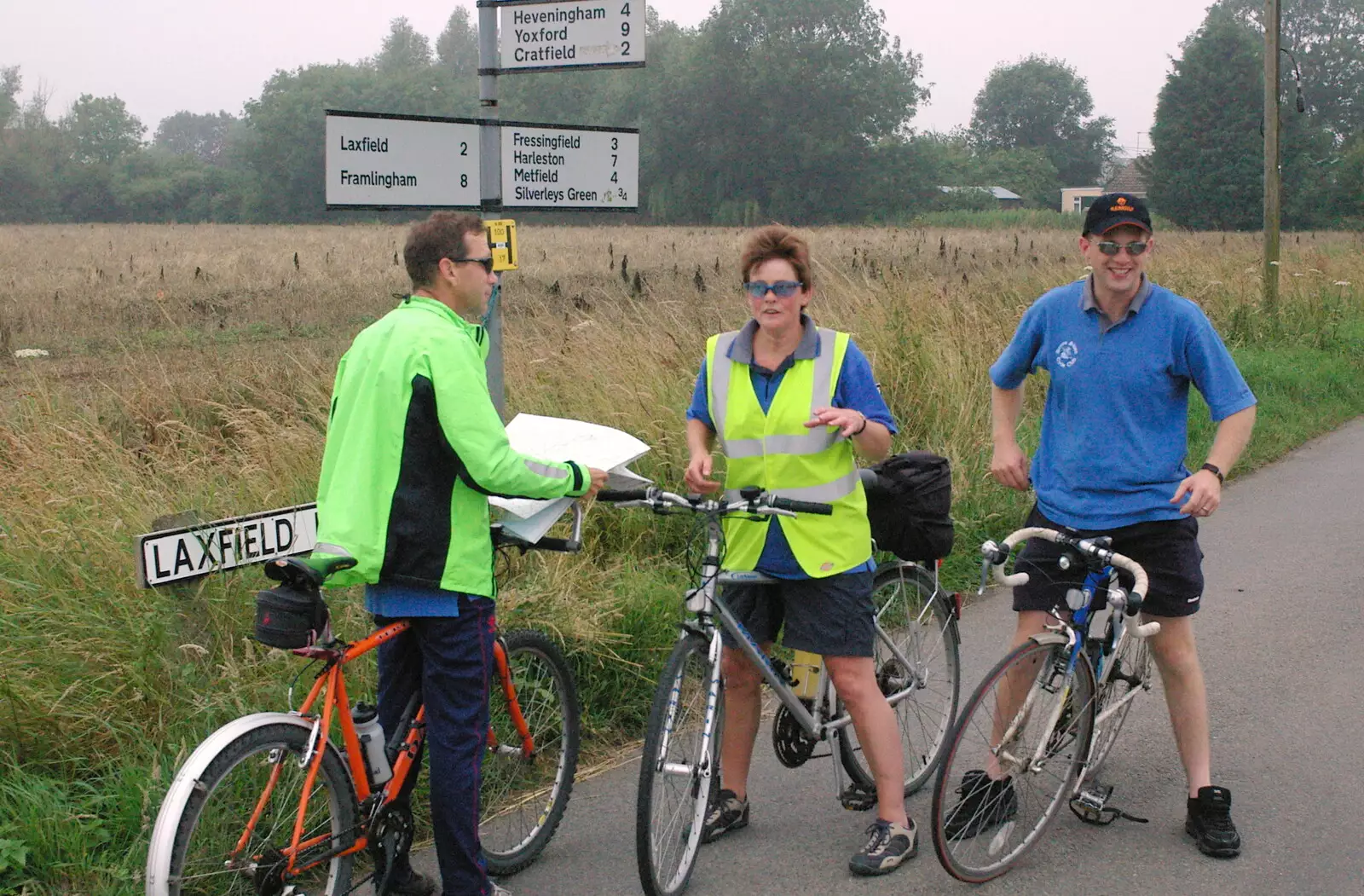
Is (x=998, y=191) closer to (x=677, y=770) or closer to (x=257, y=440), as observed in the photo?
(x=257, y=440)

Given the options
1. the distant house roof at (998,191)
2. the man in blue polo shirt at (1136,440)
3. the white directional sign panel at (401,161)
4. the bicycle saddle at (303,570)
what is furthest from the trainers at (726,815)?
the distant house roof at (998,191)

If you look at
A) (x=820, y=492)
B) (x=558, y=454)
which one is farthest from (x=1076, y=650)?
(x=558, y=454)

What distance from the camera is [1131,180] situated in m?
97.9

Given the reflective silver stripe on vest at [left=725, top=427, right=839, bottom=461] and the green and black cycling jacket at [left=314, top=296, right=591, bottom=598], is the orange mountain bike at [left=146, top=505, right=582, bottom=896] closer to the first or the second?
the green and black cycling jacket at [left=314, top=296, right=591, bottom=598]

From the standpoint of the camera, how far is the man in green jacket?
328 cm

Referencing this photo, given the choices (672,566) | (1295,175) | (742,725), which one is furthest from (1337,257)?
(1295,175)

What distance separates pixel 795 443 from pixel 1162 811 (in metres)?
1.84

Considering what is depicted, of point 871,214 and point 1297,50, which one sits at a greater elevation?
point 1297,50

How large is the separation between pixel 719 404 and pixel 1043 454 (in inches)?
44.0

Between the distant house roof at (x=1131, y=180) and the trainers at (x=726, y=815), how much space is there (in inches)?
2979

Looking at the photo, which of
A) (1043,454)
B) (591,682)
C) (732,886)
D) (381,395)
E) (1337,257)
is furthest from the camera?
(1337,257)

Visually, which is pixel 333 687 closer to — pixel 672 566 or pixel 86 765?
pixel 86 765

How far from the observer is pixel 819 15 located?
10225cm

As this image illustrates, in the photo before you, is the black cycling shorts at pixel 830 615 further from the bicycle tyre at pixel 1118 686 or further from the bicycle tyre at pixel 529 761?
the bicycle tyre at pixel 1118 686
